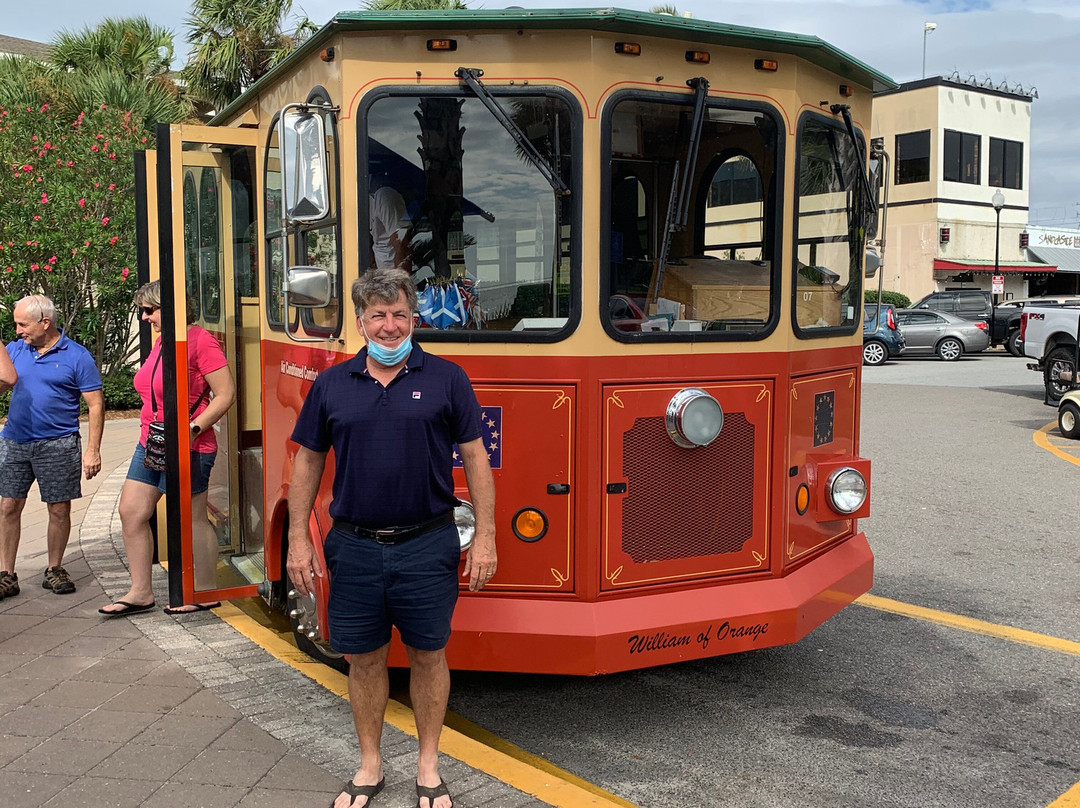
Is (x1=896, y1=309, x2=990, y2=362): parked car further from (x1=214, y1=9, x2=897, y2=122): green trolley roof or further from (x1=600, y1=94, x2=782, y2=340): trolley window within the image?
(x1=214, y1=9, x2=897, y2=122): green trolley roof

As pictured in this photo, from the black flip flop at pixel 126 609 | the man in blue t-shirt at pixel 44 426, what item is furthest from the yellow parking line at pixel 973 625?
the man in blue t-shirt at pixel 44 426

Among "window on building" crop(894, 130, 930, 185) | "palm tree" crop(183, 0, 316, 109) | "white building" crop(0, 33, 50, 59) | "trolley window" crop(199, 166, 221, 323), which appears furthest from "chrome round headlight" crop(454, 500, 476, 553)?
"window on building" crop(894, 130, 930, 185)

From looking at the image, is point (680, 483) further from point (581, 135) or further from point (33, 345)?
point (33, 345)

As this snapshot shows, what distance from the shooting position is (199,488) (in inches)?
215

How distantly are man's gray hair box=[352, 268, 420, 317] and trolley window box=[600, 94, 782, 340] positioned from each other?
2.99ft

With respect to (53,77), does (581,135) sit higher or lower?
lower

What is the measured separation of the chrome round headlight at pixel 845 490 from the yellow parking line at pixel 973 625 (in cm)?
160

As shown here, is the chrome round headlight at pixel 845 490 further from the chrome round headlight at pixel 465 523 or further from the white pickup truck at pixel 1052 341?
the white pickup truck at pixel 1052 341

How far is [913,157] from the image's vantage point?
3891cm

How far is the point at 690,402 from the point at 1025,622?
123 inches

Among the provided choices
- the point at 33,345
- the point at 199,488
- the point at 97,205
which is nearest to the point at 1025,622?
the point at 199,488

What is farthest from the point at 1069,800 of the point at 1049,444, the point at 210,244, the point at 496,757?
the point at 1049,444

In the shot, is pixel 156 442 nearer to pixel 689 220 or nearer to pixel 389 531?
pixel 389 531

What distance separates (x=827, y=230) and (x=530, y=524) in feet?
6.41
